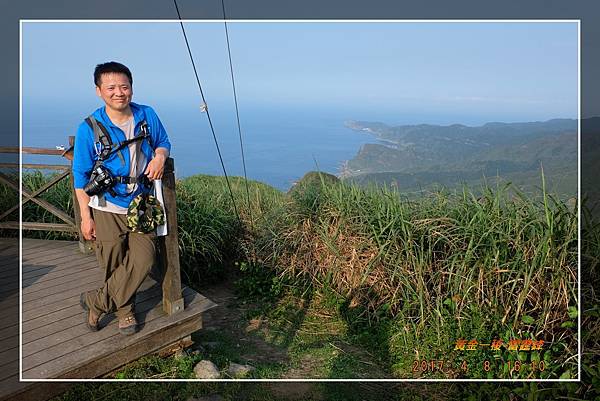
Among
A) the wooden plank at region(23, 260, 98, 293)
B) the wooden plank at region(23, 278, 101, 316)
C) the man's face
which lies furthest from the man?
the wooden plank at region(23, 260, 98, 293)

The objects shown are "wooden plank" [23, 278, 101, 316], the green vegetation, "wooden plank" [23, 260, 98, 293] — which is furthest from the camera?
"wooden plank" [23, 260, 98, 293]

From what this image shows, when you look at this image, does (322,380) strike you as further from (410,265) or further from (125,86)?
(125,86)

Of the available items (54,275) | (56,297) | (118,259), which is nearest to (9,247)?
(54,275)

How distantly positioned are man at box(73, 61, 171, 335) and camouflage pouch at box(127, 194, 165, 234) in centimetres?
7

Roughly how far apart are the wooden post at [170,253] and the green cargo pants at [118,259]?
17 cm

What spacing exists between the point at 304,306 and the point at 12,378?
2.71 metres

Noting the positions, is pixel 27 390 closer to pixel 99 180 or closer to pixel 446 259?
pixel 99 180

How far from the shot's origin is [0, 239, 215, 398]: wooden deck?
2896 mm

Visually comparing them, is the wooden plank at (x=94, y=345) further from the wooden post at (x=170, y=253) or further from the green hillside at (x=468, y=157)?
the green hillside at (x=468, y=157)

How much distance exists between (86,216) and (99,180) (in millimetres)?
337

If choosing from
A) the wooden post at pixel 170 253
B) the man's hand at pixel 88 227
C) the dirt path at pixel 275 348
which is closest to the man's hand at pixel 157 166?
the wooden post at pixel 170 253

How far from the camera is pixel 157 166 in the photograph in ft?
9.28

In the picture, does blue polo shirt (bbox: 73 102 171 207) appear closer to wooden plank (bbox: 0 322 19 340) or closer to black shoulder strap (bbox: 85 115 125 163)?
black shoulder strap (bbox: 85 115 125 163)

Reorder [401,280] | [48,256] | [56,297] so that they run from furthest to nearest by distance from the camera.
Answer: [48,256]
[401,280]
[56,297]
